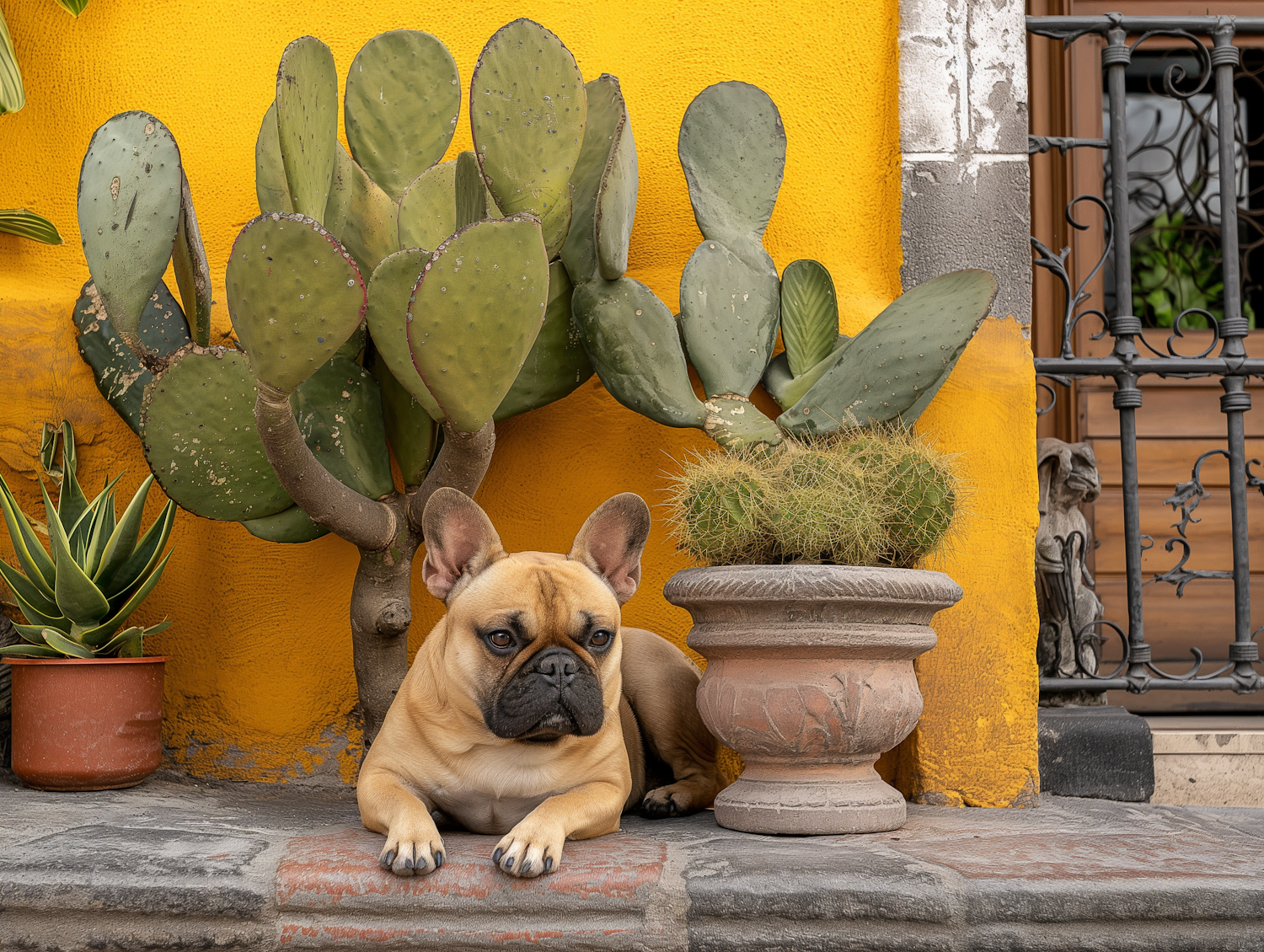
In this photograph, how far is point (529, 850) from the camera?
5.74 feet

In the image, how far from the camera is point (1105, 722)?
2787mm

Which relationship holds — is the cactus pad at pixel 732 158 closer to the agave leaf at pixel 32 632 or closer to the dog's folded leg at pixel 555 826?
the dog's folded leg at pixel 555 826

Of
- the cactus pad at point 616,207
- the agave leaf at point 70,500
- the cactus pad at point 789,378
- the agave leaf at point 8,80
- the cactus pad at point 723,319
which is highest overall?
the agave leaf at point 8,80

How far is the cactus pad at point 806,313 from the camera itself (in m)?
2.57

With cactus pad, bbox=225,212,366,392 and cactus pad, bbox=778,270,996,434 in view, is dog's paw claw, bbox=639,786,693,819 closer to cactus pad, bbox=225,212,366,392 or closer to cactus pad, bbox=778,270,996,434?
cactus pad, bbox=778,270,996,434

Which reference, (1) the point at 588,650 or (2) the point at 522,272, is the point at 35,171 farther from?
(1) the point at 588,650

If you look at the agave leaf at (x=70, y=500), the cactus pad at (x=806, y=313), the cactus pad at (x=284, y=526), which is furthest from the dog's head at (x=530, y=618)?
the agave leaf at (x=70, y=500)

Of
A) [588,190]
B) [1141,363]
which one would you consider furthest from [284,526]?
[1141,363]

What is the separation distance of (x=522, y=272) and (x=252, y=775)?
159cm

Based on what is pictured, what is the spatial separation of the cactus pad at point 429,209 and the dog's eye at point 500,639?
0.94 m

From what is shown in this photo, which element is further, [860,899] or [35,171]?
[35,171]

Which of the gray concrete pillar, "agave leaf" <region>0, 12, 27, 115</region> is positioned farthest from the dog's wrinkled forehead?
"agave leaf" <region>0, 12, 27, 115</region>

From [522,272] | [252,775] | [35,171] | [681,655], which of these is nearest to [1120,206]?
[681,655]

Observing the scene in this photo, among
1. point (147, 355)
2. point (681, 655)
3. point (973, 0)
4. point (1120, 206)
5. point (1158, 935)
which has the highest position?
point (973, 0)
